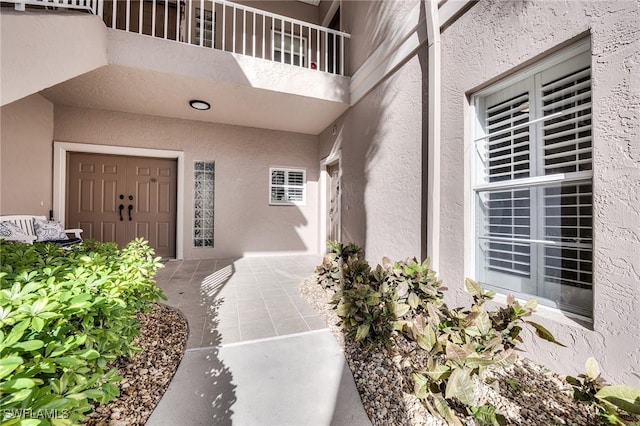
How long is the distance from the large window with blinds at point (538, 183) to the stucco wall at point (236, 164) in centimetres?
409

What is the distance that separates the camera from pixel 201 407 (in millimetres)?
1498

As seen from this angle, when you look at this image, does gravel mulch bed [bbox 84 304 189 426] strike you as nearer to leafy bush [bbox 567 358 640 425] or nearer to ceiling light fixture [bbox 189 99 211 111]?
leafy bush [bbox 567 358 640 425]

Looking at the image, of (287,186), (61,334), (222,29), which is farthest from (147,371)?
(222,29)

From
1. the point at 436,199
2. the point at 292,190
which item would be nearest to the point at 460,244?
the point at 436,199

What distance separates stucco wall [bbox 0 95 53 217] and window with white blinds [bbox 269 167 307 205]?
3778mm

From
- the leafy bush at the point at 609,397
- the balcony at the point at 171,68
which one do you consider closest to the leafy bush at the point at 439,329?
the leafy bush at the point at 609,397

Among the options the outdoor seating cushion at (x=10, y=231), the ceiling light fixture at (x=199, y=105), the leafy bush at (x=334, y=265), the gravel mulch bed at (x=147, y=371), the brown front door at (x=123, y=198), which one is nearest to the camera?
the gravel mulch bed at (x=147, y=371)

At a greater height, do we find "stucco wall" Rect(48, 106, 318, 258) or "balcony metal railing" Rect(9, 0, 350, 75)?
"balcony metal railing" Rect(9, 0, 350, 75)

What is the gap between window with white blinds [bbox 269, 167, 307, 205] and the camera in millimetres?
5824

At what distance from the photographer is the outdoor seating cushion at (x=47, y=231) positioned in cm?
375

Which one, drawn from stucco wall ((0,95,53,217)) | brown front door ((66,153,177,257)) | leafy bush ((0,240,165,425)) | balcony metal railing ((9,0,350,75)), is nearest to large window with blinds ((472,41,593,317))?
leafy bush ((0,240,165,425))

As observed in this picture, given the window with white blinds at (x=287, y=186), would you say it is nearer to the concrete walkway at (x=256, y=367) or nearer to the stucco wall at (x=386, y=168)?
the stucco wall at (x=386, y=168)

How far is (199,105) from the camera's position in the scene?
4.47 m

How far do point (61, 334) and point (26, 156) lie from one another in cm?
483
